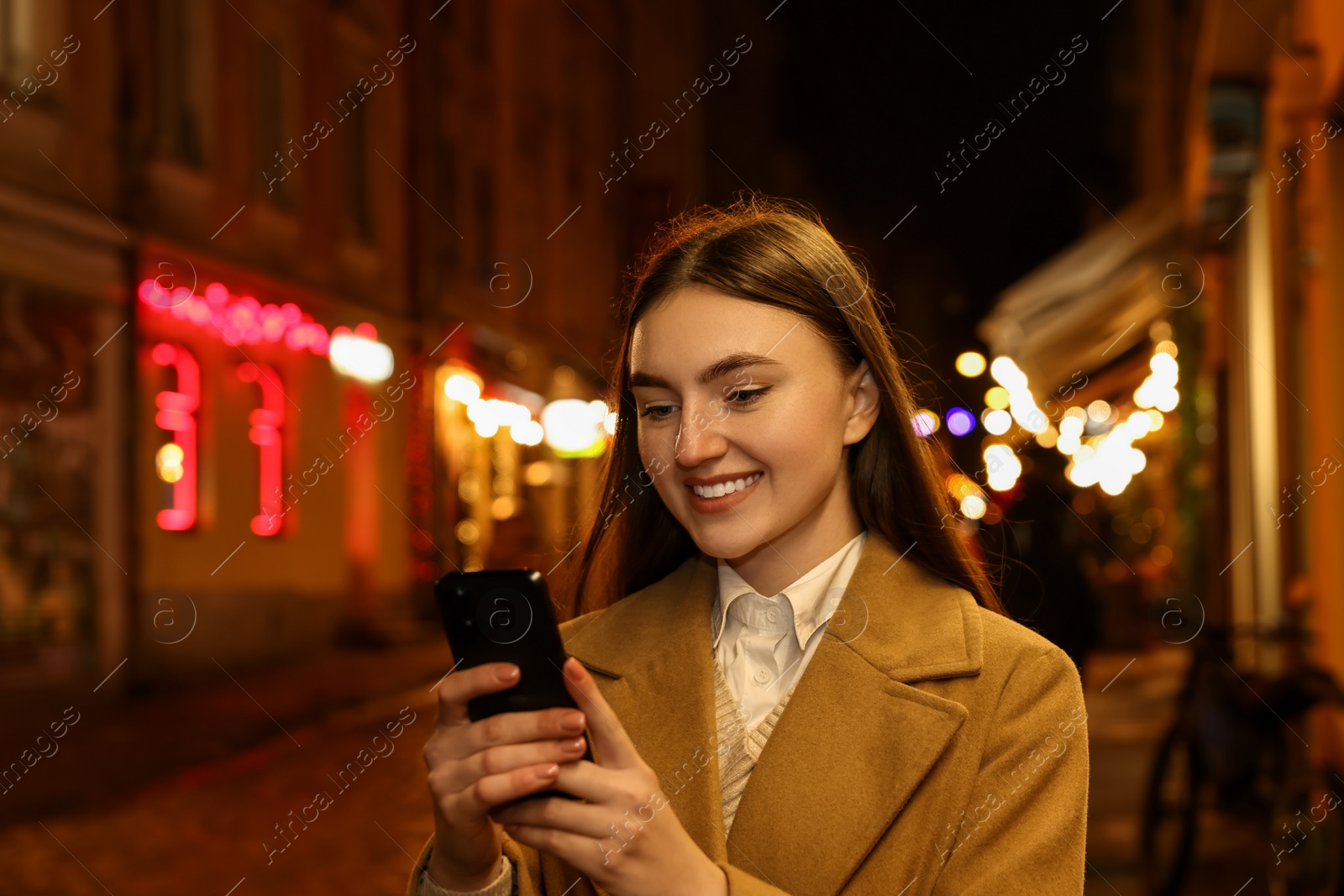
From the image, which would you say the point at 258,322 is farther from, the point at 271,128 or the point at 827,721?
the point at 827,721

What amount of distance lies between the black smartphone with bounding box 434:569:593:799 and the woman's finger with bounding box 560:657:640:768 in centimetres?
1

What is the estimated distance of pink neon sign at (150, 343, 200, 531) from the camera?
1285 cm

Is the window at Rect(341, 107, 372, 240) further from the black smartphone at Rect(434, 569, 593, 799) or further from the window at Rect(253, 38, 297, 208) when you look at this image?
the black smartphone at Rect(434, 569, 593, 799)

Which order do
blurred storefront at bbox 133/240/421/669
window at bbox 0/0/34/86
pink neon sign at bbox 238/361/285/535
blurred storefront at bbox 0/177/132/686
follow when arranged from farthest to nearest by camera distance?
pink neon sign at bbox 238/361/285/535 < blurred storefront at bbox 133/240/421/669 < window at bbox 0/0/34/86 < blurred storefront at bbox 0/177/132/686

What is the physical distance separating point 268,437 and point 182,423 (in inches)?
59.5

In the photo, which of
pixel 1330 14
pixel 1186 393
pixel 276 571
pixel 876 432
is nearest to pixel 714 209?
pixel 876 432

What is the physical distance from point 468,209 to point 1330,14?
682 inches

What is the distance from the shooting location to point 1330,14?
545 cm

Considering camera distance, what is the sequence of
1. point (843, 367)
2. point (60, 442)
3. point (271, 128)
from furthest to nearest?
point (271, 128) → point (60, 442) → point (843, 367)

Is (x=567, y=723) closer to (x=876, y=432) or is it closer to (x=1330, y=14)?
(x=876, y=432)

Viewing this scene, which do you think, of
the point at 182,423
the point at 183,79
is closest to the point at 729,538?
the point at 182,423

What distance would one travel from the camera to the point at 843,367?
6.33 ft

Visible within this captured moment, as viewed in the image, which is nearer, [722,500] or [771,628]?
[722,500]

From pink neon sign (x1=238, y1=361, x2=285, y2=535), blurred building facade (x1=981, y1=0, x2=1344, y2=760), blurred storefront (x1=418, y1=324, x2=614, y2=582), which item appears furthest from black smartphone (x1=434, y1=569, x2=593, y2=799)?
blurred storefront (x1=418, y1=324, x2=614, y2=582)
